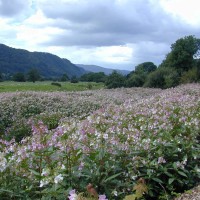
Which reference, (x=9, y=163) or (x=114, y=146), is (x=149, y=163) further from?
(x=9, y=163)

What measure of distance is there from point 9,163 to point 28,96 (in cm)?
1510

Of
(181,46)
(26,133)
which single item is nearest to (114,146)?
(26,133)

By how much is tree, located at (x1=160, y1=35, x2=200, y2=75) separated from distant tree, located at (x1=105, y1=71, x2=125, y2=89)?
654 centimetres

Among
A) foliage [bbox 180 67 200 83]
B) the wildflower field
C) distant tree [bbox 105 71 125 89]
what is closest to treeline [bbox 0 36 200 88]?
distant tree [bbox 105 71 125 89]

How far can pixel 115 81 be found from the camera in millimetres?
38281

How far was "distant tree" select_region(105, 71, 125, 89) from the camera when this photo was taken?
38156 mm

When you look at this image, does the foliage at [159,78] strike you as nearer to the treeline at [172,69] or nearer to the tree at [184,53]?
the treeline at [172,69]

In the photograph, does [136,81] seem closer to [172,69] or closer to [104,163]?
[172,69]

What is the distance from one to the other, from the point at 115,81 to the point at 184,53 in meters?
8.40

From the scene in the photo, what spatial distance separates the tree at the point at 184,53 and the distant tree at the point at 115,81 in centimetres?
654

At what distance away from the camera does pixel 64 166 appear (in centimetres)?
→ 412

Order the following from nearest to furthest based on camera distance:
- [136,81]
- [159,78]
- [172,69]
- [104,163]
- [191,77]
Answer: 1. [104,163]
2. [191,77]
3. [159,78]
4. [172,69]
5. [136,81]

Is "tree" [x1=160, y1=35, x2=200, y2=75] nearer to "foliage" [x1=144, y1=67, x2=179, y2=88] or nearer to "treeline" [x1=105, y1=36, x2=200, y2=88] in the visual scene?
"treeline" [x1=105, y1=36, x2=200, y2=88]

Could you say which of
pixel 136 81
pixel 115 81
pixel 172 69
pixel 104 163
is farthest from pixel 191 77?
pixel 104 163
